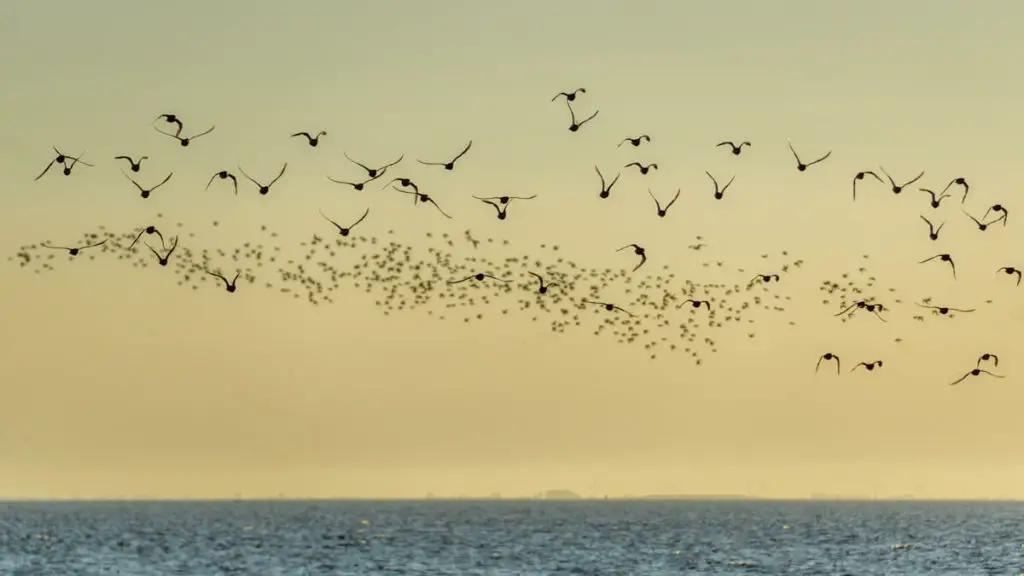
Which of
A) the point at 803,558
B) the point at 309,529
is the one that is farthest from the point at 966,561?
the point at 309,529

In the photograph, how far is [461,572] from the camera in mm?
76750

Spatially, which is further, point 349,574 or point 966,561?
point 966,561

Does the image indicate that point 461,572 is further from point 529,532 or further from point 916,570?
point 529,532

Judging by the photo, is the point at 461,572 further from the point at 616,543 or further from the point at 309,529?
the point at 309,529

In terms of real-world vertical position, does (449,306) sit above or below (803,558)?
above

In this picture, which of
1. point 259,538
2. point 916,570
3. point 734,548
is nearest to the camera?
point 916,570

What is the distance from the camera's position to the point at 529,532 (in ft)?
456

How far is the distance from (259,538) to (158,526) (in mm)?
41577

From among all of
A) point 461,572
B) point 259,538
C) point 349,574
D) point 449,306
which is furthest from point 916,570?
point 259,538

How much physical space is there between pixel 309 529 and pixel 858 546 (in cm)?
5317

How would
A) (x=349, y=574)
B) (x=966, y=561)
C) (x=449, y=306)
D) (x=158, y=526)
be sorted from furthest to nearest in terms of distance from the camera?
(x=158, y=526), (x=966, y=561), (x=349, y=574), (x=449, y=306)

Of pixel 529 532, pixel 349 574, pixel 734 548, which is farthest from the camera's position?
pixel 529 532

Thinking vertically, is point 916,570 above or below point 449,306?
below

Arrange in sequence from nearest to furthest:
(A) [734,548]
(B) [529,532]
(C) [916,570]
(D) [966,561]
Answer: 1. (C) [916,570]
2. (D) [966,561]
3. (A) [734,548]
4. (B) [529,532]
